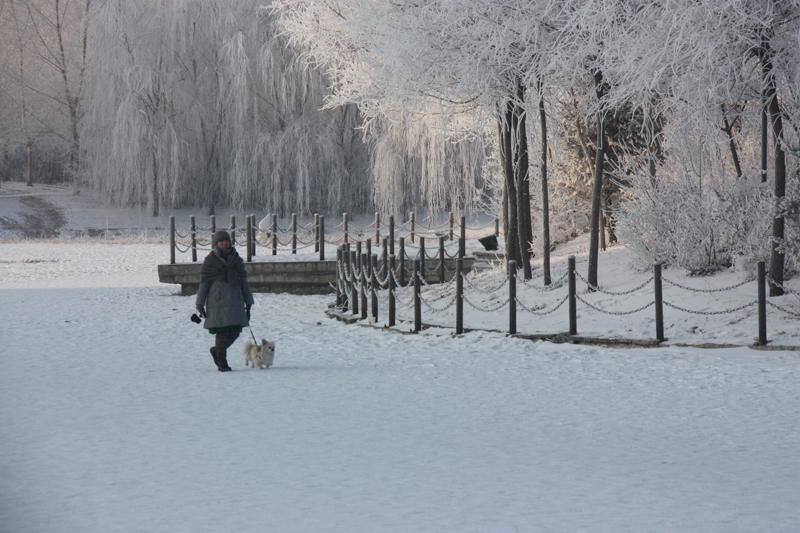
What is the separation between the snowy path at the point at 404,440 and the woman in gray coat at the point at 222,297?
0.40 metres

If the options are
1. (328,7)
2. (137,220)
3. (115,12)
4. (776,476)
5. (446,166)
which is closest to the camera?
(776,476)

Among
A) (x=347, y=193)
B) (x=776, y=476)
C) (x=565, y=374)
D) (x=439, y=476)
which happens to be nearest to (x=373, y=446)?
(x=439, y=476)

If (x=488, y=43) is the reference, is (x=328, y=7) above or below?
above

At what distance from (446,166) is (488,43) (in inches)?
541

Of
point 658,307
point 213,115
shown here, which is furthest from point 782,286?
point 213,115

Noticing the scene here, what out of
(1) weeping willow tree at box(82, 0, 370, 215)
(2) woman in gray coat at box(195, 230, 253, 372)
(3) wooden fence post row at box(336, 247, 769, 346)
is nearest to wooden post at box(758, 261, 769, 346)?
(3) wooden fence post row at box(336, 247, 769, 346)

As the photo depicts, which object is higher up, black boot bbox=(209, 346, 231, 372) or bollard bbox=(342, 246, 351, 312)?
bollard bbox=(342, 246, 351, 312)

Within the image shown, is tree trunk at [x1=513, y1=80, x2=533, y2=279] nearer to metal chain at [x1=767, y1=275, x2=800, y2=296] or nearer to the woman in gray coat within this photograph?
metal chain at [x1=767, y1=275, x2=800, y2=296]

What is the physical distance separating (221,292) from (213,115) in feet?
71.0

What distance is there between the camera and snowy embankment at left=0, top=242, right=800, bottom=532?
3758 mm

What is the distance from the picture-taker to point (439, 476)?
14.2 feet

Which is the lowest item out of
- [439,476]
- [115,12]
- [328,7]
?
[439,476]

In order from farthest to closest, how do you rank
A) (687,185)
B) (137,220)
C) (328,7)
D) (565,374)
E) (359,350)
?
(137,220)
(328,7)
(687,185)
(359,350)
(565,374)

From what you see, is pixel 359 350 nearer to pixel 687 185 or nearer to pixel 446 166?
pixel 687 185
